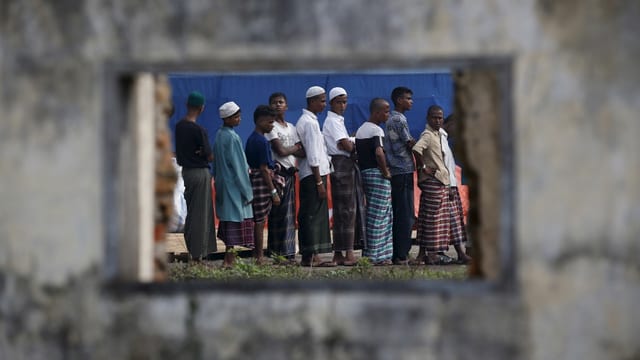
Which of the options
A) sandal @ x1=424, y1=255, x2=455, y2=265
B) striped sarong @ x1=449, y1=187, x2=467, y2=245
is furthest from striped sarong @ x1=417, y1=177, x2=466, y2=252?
sandal @ x1=424, y1=255, x2=455, y2=265

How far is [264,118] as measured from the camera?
37.9ft

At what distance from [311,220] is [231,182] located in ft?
2.77

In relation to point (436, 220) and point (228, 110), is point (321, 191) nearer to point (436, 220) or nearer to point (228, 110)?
point (228, 110)

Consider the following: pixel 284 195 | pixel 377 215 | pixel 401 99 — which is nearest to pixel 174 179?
pixel 284 195

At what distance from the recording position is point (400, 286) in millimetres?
5520

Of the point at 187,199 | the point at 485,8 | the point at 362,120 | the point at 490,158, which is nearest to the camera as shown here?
the point at 485,8

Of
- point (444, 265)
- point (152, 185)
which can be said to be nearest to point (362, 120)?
point (444, 265)

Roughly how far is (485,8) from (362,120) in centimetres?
969

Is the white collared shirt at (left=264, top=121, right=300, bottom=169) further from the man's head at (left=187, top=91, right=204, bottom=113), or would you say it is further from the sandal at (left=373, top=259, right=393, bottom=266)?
the sandal at (left=373, top=259, right=393, bottom=266)

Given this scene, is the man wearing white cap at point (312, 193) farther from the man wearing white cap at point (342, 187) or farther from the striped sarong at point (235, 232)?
the striped sarong at point (235, 232)

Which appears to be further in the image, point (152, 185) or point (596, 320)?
point (152, 185)

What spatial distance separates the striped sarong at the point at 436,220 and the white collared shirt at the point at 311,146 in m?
1.12

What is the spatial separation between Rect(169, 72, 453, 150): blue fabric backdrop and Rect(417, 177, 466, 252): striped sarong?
2.89 meters

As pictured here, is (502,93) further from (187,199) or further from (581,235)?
(187,199)
